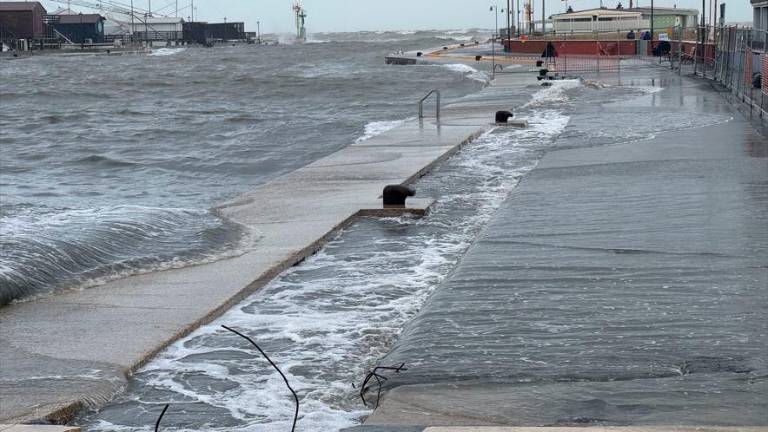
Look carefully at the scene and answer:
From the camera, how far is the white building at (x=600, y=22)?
104 m

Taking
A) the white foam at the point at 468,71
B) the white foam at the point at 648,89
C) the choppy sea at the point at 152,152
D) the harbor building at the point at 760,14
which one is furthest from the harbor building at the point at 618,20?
the white foam at the point at 648,89

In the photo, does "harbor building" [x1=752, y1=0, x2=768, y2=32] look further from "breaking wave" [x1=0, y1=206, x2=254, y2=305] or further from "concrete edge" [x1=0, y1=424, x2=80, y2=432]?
"concrete edge" [x1=0, y1=424, x2=80, y2=432]

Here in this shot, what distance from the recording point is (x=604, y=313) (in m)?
7.73

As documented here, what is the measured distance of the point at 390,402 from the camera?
6.08 metres

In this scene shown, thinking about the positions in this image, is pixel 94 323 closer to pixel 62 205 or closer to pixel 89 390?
pixel 89 390

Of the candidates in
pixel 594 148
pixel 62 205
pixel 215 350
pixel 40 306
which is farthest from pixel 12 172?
pixel 215 350

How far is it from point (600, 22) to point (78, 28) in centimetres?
8691

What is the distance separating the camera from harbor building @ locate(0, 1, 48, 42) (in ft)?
498

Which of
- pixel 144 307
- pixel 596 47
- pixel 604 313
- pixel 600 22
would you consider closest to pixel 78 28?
pixel 600 22

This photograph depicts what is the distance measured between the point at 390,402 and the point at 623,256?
400 cm

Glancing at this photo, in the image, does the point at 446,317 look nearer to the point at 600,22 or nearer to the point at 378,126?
the point at 378,126

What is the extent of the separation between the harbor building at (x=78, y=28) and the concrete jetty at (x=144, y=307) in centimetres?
15477

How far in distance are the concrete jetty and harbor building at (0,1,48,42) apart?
146m

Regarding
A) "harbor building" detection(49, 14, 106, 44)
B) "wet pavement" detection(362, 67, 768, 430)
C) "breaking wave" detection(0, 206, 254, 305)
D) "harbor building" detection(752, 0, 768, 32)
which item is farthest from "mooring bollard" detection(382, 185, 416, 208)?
"harbor building" detection(49, 14, 106, 44)
